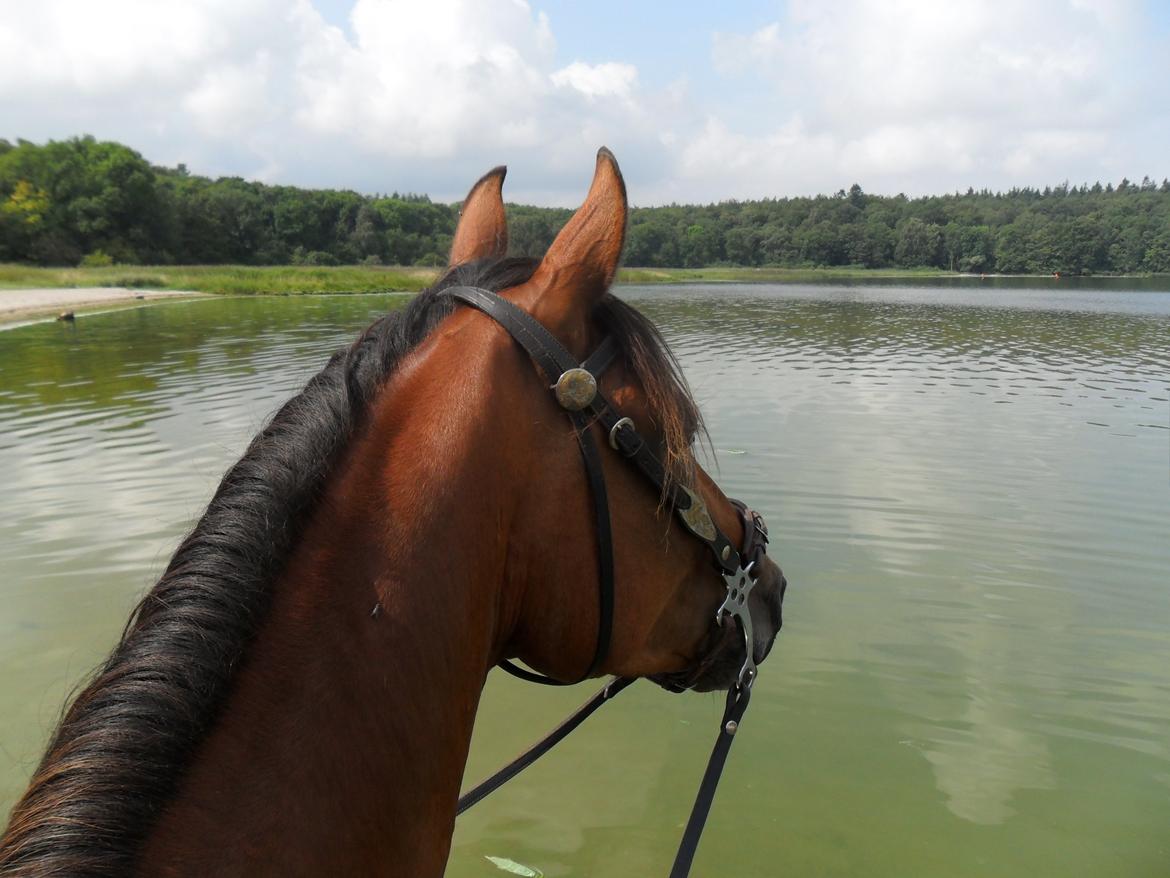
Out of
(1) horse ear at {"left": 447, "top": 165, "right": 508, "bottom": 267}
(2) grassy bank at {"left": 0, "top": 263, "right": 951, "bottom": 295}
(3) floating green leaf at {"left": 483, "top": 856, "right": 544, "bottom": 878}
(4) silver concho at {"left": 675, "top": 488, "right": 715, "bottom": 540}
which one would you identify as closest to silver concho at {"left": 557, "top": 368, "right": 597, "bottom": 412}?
(4) silver concho at {"left": 675, "top": 488, "right": 715, "bottom": 540}

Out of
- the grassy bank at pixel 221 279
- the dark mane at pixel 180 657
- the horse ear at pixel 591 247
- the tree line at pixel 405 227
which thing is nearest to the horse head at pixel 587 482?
the horse ear at pixel 591 247

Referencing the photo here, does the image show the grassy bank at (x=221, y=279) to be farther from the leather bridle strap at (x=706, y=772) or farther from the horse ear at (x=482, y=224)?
the leather bridle strap at (x=706, y=772)

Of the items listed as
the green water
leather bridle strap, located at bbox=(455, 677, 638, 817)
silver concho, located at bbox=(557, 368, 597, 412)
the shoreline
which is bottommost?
the green water

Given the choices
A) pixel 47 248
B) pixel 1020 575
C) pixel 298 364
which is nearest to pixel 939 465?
pixel 1020 575

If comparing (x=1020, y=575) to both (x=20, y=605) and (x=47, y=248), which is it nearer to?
(x=20, y=605)

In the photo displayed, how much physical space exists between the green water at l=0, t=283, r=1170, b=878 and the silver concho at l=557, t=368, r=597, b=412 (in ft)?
Answer: 10.6

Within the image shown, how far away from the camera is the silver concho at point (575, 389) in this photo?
1.60m

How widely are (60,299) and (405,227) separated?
4599 centimetres

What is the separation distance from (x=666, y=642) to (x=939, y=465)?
34.6ft

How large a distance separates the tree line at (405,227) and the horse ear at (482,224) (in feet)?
95.4

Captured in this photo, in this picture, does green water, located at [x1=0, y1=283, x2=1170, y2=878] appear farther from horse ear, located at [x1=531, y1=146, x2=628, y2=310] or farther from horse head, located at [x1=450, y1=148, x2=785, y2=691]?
horse ear, located at [x1=531, y1=146, x2=628, y2=310]

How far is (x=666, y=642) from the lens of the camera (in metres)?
1.97

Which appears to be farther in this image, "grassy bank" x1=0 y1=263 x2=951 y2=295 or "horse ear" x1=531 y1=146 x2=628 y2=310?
"grassy bank" x1=0 y1=263 x2=951 y2=295

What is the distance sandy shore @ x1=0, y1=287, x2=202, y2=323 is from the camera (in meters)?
34.2
